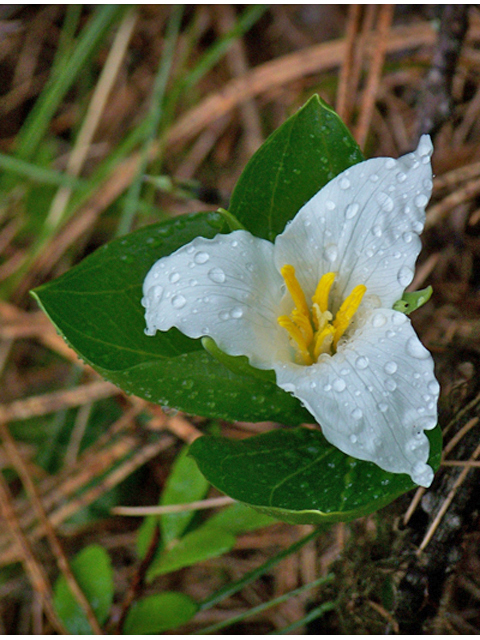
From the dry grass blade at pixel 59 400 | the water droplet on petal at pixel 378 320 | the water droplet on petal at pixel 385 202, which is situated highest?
the water droplet on petal at pixel 385 202

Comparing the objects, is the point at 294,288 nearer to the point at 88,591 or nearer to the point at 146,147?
the point at 88,591

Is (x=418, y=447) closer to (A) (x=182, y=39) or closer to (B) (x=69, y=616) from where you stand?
(B) (x=69, y=616)

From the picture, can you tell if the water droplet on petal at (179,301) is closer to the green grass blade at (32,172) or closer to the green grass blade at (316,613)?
the green grass blade at (316,613)

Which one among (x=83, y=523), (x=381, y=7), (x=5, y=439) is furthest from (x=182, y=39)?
(x=83, y=523)

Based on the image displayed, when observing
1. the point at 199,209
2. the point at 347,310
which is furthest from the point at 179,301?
the point at 199,209

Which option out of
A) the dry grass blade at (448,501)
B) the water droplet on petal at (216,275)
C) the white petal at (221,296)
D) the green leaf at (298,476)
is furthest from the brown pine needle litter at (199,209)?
the water droplet on petal at (216,275)
